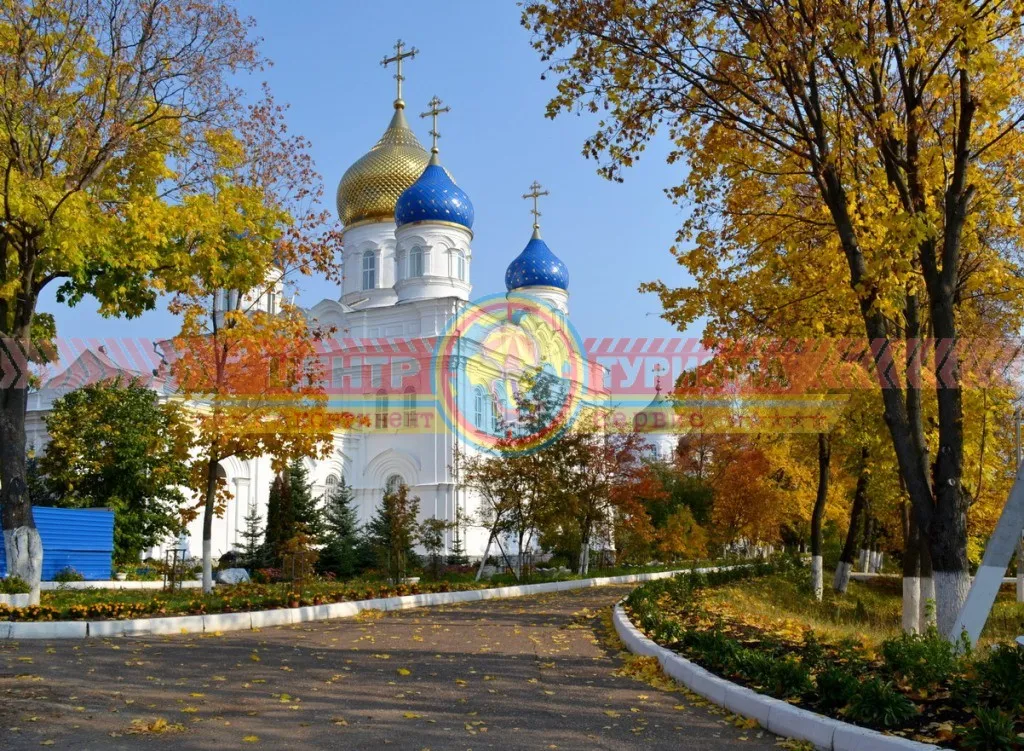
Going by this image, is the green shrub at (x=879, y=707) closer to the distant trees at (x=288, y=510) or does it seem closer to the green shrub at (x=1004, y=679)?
the green shrub at (x=1004, y=679)

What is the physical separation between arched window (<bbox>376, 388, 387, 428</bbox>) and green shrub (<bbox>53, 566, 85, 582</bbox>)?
17839 mm

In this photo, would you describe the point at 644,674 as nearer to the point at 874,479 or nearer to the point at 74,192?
the point at 74,192

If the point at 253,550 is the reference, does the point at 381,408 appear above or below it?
above

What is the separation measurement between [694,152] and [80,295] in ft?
28.5

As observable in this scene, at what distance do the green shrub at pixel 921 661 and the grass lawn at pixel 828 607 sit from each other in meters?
5.69

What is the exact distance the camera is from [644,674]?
25.7ft

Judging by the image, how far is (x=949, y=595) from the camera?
891 cm

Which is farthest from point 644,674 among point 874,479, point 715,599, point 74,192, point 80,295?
point 874,479

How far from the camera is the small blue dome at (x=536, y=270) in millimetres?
47062

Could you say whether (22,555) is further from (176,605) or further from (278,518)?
(278,518)

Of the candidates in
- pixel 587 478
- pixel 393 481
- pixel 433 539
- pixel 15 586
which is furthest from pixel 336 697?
pixel 393 481

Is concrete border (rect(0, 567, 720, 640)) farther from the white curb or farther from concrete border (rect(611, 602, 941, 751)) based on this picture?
concrete border (rect(611, 602, 941, 751))

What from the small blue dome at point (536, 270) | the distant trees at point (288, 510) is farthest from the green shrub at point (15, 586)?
the small blue dome at point (536, 270)

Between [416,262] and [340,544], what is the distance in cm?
1548
